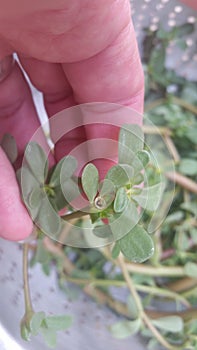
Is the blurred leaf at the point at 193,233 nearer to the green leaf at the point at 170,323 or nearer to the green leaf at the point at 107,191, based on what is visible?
the green leaf at the point at 170,323

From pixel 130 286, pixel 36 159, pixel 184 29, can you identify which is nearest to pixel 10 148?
pixel 36 159

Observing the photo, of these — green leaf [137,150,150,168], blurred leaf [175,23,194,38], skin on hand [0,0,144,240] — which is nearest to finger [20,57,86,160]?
skin on hand [0,0,144,240]

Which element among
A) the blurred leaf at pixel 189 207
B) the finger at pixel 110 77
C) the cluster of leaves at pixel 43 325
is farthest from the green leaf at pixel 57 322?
the blurred leaf at pixel 189 207

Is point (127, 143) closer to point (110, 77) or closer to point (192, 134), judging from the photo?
point (110, 77)

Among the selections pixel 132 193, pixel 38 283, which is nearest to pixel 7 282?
pixel 38 283

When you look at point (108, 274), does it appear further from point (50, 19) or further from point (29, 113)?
point (50, 19)

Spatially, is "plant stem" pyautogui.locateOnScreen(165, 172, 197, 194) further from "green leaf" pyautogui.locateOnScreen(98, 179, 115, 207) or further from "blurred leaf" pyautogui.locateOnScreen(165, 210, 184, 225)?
"green leaf" pyautogui.locateOnScreen(98, 179, 115, 207)

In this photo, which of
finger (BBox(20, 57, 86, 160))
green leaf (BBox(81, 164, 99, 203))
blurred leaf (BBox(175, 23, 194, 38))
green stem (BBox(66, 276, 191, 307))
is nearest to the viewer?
green leaf (BBox(81, 164, 99, 203))
